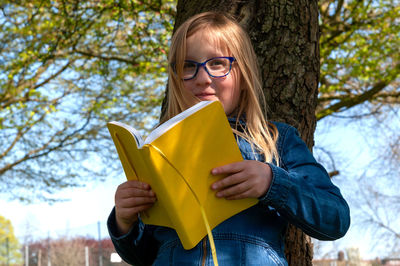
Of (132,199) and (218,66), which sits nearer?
(132,199)

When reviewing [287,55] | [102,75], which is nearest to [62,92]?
[102,75]

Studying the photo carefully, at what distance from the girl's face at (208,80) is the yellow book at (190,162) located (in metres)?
0.35

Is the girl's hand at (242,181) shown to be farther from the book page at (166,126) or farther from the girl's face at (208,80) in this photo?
the girl's face at (208,80)

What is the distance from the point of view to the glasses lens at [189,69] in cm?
169

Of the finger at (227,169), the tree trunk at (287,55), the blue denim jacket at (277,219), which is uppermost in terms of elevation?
the tree trunk at (287,55)

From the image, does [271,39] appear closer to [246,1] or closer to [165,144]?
[246,1]

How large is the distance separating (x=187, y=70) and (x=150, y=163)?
0.58m

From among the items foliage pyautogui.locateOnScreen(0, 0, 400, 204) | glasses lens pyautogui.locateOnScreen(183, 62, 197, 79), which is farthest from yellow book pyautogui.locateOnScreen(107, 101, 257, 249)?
foliage pyautogui.locateOnScreen(0, 0, 400, 204)

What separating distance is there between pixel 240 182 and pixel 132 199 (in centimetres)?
39

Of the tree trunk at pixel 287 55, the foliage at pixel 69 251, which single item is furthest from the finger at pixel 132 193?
the foliage at pixel 69 251

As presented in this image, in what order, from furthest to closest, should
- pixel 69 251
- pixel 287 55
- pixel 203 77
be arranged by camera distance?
pixel 69 251 → pixel 287 55 → pixel 203 77

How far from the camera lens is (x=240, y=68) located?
66.9 inches

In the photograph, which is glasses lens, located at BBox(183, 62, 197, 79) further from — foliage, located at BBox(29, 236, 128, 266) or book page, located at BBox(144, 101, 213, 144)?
foliage, located at BBox(29, 236, 128, 266)

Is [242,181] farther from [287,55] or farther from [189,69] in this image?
[287,55]
